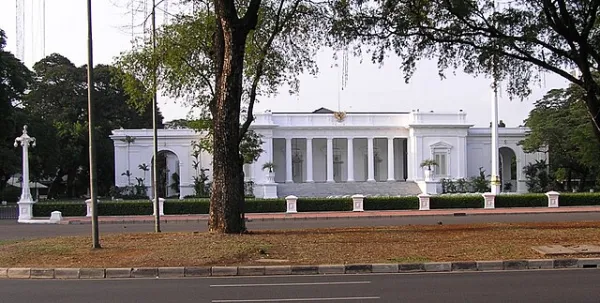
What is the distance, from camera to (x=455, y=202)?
39406mm

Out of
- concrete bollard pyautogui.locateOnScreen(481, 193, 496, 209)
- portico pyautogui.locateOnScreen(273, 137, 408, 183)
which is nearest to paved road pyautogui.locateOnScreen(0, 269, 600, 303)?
concrete bollard pyautogui.locateOnScreen(481, 193, 496, 209)

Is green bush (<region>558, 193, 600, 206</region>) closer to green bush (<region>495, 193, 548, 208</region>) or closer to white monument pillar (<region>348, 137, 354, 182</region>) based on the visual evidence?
green bush (<region>495, 193, 548, 208</region>)

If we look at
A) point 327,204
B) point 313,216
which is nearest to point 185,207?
point 313,216

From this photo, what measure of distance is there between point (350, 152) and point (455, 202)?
27175 mm

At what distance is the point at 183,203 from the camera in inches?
1458

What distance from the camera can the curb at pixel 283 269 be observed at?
13039mm

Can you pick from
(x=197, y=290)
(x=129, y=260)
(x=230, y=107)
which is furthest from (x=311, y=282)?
(x=230, y=107)

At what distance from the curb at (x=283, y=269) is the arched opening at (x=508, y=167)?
55.6 metres

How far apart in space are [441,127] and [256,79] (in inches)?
1885

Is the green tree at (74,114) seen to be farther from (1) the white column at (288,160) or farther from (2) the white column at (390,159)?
(2) the white column at (390,159)

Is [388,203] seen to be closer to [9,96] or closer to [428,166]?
[428,166]

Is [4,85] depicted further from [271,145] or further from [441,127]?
[441,127]

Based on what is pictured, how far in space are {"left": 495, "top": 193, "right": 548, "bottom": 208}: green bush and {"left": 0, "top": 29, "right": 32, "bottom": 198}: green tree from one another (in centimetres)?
3401

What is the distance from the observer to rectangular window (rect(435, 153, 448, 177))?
65.9 meters
